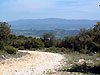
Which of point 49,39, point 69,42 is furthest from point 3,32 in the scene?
point 49,39

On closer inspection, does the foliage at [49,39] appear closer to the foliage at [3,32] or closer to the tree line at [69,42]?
the tree line at [69,42]

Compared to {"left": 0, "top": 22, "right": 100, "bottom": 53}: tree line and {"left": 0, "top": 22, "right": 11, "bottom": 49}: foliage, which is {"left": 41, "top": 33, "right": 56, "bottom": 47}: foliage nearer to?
{"left": 0, "top": 22, "right": 100, "bottom": 53}: tree line

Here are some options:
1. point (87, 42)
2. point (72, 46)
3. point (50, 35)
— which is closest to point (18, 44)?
point (50, 35)

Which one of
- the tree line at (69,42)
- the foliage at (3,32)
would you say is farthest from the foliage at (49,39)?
the foliage at (3,32)

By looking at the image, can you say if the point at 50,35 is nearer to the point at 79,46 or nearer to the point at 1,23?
the point at 79,46

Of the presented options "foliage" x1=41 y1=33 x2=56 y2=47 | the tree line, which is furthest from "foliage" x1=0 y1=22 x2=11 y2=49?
"foliage" x1=41 y1=33 x2=56 y2=47

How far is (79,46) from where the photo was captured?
32844 millimetres

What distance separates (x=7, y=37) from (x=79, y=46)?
48.6ft

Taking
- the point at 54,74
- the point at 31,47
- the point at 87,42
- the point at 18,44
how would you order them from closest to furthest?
the point at 54,74 < the point at 87,42 < the point at 31,47 < the point at 18,44

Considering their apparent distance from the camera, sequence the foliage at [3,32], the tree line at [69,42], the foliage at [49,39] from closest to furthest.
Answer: the foliage at [3,32] → the tree line at [69,42] → the foliage at [49,39]

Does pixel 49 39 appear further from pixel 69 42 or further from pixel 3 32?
pixel 3 32

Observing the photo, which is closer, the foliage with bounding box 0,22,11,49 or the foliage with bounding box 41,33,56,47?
the foliage with bounding box 0,22,11,49

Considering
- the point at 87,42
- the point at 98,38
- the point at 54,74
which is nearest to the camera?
the point at 54,74

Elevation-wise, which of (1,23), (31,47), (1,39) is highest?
(1,23)
